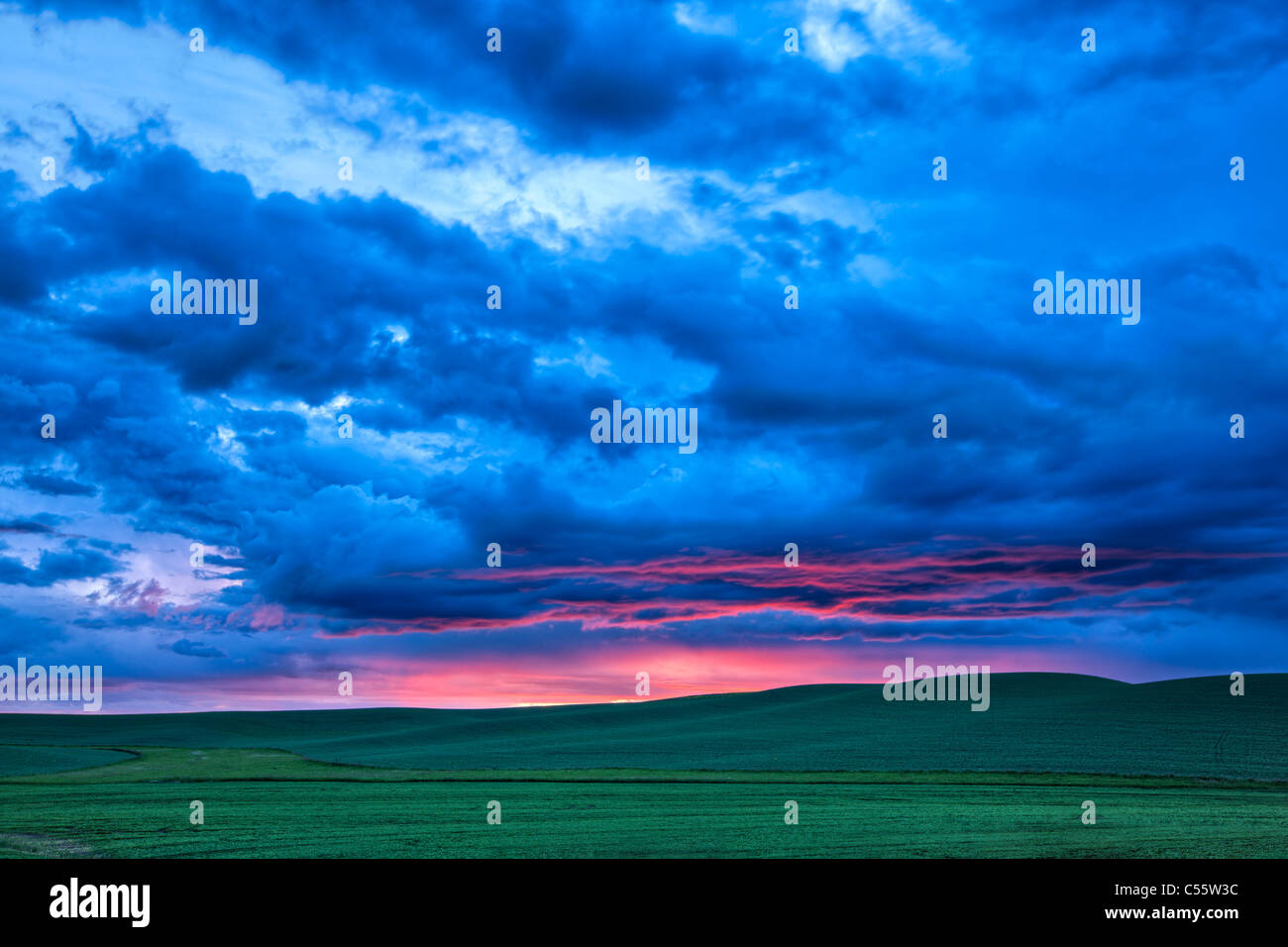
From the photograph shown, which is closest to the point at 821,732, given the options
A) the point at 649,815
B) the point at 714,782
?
the point at 714,782

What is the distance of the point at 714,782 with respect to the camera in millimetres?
45688

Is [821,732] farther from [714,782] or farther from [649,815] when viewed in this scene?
[649,815]

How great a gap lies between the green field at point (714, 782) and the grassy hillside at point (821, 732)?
434mm

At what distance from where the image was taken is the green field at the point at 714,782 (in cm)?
2314

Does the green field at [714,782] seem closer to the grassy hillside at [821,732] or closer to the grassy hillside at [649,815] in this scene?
the grassy hillside at [649,815]

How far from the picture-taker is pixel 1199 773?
45.8 meters

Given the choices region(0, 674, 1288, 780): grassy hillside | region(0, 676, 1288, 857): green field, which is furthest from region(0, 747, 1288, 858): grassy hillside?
region(0, 674, 1288, 780): grassy hillside

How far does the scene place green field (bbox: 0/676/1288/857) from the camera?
2314cm

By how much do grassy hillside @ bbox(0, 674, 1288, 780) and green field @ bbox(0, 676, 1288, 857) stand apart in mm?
434

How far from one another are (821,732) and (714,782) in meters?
32.4
